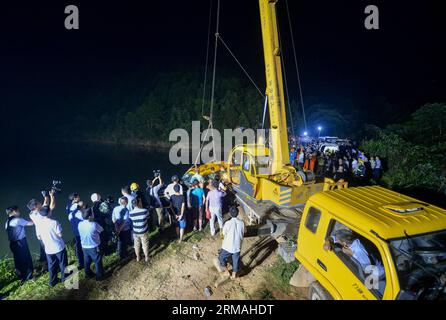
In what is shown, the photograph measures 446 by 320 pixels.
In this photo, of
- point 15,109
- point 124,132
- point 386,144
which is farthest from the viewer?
point 15,109

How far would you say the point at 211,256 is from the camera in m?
6.60

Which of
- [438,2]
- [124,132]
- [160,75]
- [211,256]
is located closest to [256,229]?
[211,256]

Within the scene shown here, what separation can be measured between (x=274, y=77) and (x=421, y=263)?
223 inches

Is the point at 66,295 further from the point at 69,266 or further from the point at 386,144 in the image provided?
the point at 386,144

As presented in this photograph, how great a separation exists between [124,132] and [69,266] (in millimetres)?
56703

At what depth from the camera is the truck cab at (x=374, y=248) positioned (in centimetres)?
292

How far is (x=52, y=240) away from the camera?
5211 millimetres

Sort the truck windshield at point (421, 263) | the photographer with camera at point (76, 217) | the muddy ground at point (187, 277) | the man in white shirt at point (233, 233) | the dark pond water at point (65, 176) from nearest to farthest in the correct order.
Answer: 1. the truck windshield at point (421, 263)
2. the man in white shirt at point (233, 233)
3. the muddy ground at point (187, 277)
4. the photographer with camera at point (76, 217)
5. the dark pond water at point (65, 176)

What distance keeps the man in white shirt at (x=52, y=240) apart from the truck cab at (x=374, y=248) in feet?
16.3

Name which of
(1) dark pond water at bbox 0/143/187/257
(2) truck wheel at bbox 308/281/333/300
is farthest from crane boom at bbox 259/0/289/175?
(1) dark pond water at bbox 0/143/187/257

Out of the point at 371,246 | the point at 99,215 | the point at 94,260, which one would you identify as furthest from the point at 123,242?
the point at 371,246

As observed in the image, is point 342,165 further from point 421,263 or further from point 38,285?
point 38,285

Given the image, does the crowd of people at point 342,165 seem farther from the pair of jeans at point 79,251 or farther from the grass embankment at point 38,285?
the pair of jeans at point 79,251

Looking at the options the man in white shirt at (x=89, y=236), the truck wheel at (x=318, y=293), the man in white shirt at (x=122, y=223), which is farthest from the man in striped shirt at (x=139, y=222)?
the truck wheel at (x=318, y=293)
